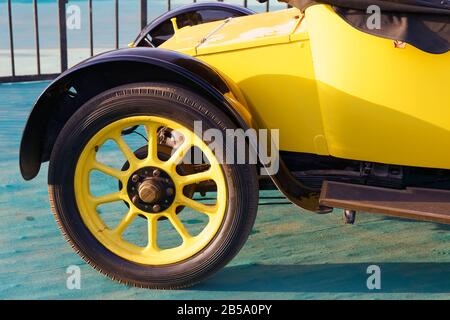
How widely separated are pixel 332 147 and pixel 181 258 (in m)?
0.73

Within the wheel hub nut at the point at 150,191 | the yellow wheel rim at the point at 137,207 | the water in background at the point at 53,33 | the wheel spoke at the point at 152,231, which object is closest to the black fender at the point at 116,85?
the yellow wheel rim at the point at 137,207

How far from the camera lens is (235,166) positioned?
262cm

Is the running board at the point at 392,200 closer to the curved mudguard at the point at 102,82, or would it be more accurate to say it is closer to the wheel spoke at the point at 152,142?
the curved mudguard at the point at 102,82

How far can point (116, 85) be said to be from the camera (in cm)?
277

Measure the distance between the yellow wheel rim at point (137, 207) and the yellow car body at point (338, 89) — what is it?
10.7 inches

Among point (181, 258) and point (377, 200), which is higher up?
point (377, 200)

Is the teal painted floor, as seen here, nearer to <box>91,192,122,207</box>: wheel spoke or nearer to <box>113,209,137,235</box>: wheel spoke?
<box>113,209,137,235</box>: wheel spoke

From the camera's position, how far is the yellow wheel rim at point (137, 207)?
2.67 metres

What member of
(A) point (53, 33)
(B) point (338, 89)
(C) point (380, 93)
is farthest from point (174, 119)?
(A) point (53, 33)

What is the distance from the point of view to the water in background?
815 centimetres

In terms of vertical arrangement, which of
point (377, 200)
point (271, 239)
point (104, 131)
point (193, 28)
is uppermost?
point (193, 28)

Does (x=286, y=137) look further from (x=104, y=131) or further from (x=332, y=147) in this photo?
(x=104, y=131)
